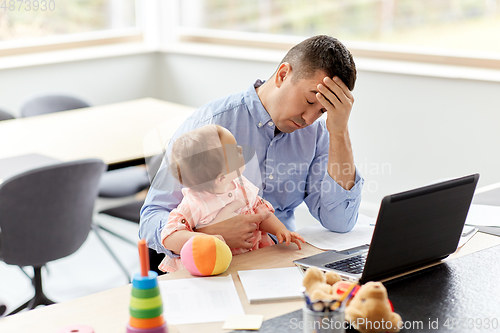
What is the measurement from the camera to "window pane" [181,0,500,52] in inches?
111

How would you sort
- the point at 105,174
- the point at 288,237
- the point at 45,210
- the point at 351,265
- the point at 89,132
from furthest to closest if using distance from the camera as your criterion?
1. the point at 105,174
2. the point at 89,132
3. the point at 45,210
4. the point at 288,237
5. the point at 351,265

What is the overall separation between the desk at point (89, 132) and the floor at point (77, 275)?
681mm

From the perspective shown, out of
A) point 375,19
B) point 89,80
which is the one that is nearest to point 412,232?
point 375,19

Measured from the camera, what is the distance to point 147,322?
0.86 meters

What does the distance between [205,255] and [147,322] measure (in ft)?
1.03

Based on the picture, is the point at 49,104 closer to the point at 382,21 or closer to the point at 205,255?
the point at 382,21

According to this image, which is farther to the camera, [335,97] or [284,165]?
[284,165]

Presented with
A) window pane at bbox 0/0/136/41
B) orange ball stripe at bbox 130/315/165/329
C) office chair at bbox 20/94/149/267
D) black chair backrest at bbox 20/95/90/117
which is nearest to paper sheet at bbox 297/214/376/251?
orange ball stripe at bbox 130/315/165/329

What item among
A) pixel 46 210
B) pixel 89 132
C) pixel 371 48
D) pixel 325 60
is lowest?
pixel 46 210

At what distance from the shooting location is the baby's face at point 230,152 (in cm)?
123

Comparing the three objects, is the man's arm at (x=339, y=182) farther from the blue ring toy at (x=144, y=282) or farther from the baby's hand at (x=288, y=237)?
the blue ring toy at (x=144, y=282)

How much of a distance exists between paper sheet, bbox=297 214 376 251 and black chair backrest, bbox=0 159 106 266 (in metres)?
0.96

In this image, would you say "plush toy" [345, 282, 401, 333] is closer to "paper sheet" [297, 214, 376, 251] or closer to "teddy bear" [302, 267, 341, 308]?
"teddy bear" [302, 267, 341, 308]

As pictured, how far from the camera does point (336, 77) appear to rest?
1.39 m
